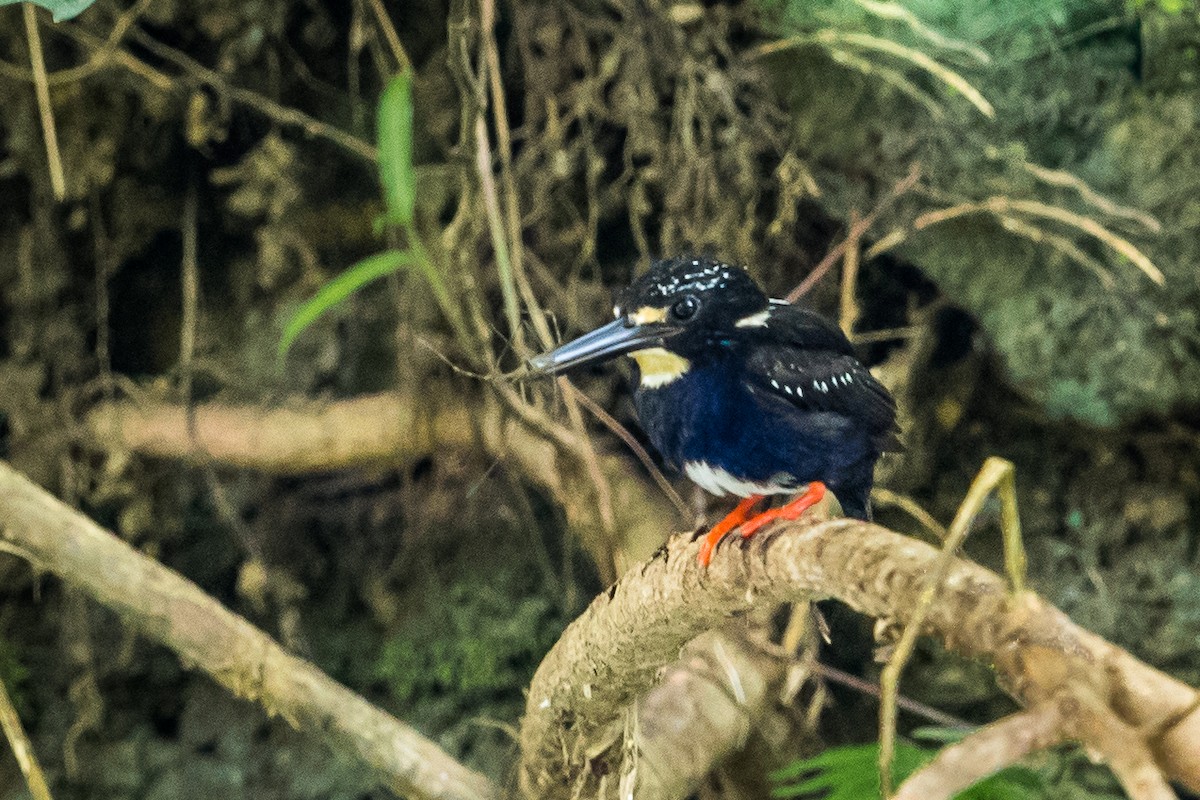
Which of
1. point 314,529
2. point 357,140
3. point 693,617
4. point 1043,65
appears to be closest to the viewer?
point 693,617

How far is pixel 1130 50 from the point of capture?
2.67m

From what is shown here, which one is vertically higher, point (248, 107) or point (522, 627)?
point (248, 107)

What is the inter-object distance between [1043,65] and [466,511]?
180cm

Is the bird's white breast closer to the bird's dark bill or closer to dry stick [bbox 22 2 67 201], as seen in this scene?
the bird's dark bill

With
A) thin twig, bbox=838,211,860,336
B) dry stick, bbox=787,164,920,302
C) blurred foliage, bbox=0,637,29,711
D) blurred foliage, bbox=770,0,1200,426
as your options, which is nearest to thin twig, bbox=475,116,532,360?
dry stick, bbox=787,164,920,302

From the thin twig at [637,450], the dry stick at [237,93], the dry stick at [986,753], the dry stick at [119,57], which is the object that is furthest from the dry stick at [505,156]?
the dry stick at [986,753]

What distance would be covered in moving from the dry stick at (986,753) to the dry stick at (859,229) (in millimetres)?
1822

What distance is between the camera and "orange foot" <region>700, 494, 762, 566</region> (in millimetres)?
1427

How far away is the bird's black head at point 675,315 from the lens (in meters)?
1.47

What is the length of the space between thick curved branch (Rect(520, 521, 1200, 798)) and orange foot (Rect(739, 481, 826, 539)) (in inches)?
1.3

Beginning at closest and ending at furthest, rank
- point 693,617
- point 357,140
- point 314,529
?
point 693,617 < point 357,140 < point 314,529

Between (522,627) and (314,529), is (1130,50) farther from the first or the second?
(314,529)

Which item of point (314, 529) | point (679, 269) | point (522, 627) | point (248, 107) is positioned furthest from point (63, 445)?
point (679, 269)

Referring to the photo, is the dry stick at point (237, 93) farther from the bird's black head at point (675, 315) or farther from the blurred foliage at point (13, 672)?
the bird's black head at point (675, 315)
